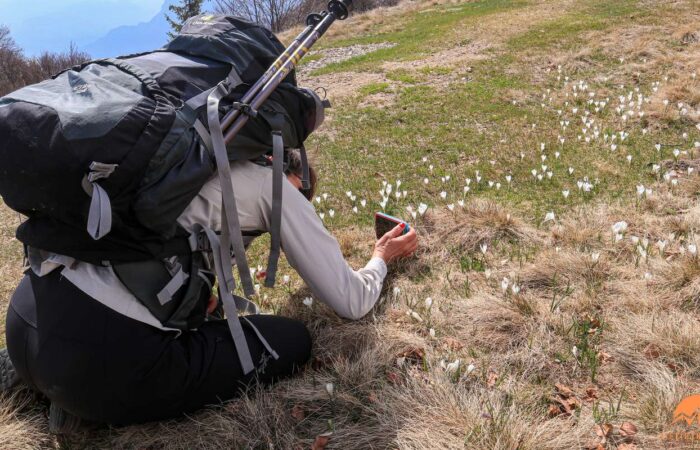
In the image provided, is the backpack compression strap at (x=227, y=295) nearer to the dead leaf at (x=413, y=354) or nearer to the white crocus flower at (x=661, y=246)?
the dead leaf at (x=413, y=354)

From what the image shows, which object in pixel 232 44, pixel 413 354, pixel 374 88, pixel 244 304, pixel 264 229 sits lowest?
pixel 413 354

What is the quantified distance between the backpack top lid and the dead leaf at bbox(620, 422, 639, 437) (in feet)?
9.23

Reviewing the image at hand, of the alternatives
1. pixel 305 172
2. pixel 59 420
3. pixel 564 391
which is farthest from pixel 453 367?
pixel 59 420

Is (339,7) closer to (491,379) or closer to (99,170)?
(99,170)

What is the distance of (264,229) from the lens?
3068 mm

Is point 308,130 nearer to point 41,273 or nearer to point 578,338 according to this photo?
point 41,273

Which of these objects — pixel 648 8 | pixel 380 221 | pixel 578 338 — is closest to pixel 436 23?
pixel 648 8

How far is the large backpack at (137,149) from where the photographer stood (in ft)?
7.16

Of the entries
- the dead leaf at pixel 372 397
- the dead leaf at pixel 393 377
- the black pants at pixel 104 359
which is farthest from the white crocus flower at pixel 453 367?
the black pants at pixel 104 359

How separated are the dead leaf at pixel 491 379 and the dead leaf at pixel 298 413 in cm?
116

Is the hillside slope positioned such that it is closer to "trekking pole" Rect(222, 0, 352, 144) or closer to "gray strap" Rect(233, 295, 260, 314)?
"gray strap" Rect(233, 295, 260, 314)

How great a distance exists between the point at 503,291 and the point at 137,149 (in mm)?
2860

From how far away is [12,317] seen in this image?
273 centimetres

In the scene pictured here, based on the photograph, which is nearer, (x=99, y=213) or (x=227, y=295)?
(x=99, y=213)
